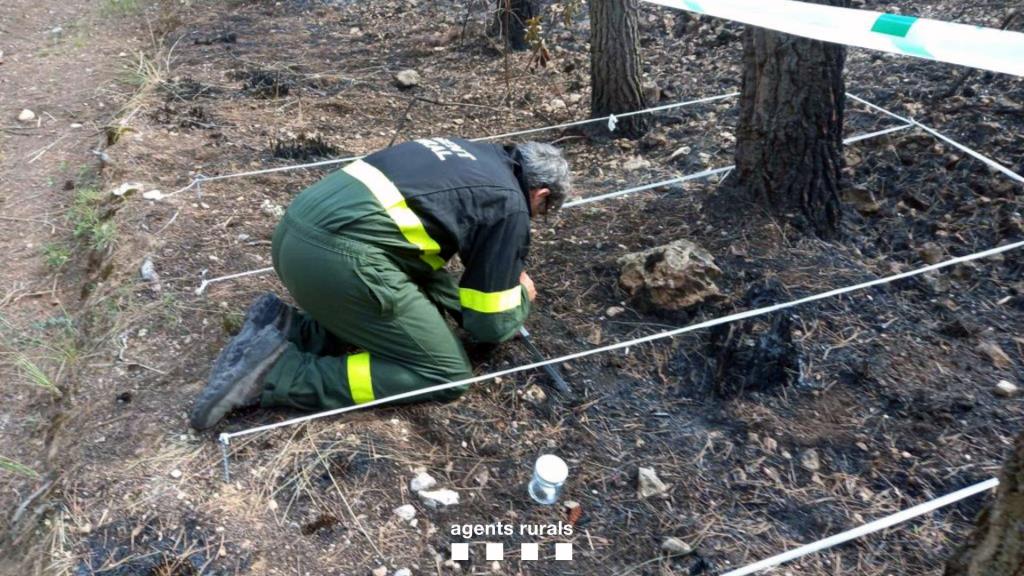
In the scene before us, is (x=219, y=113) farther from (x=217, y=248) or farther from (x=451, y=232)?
(x=451, y=232)

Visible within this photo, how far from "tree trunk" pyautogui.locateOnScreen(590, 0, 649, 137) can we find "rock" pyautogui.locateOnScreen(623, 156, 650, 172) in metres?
0.31

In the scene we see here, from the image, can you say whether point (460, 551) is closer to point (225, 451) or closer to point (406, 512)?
point (406, 512)

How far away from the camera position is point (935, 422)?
283 centimetres

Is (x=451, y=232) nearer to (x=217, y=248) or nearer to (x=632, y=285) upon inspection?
(x=632, y=285)

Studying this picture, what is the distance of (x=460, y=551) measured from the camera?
2502mm

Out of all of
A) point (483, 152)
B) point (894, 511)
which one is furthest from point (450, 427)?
point (894, 511)

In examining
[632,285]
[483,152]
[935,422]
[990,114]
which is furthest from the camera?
[990,114]

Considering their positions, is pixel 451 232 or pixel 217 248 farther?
pixel 217 248

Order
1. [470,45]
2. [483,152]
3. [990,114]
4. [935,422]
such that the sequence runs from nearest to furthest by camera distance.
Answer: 1. [935,422]
2. [483,152]
3. [990,114]
4. [470,45]

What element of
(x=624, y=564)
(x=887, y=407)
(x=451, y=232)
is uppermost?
(x=451, y=232)

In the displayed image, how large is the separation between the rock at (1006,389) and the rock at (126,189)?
4.24 meters

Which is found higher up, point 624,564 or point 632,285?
point 632,285

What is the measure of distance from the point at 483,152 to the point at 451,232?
14.8 inches

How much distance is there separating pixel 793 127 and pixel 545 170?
4.29 feet
